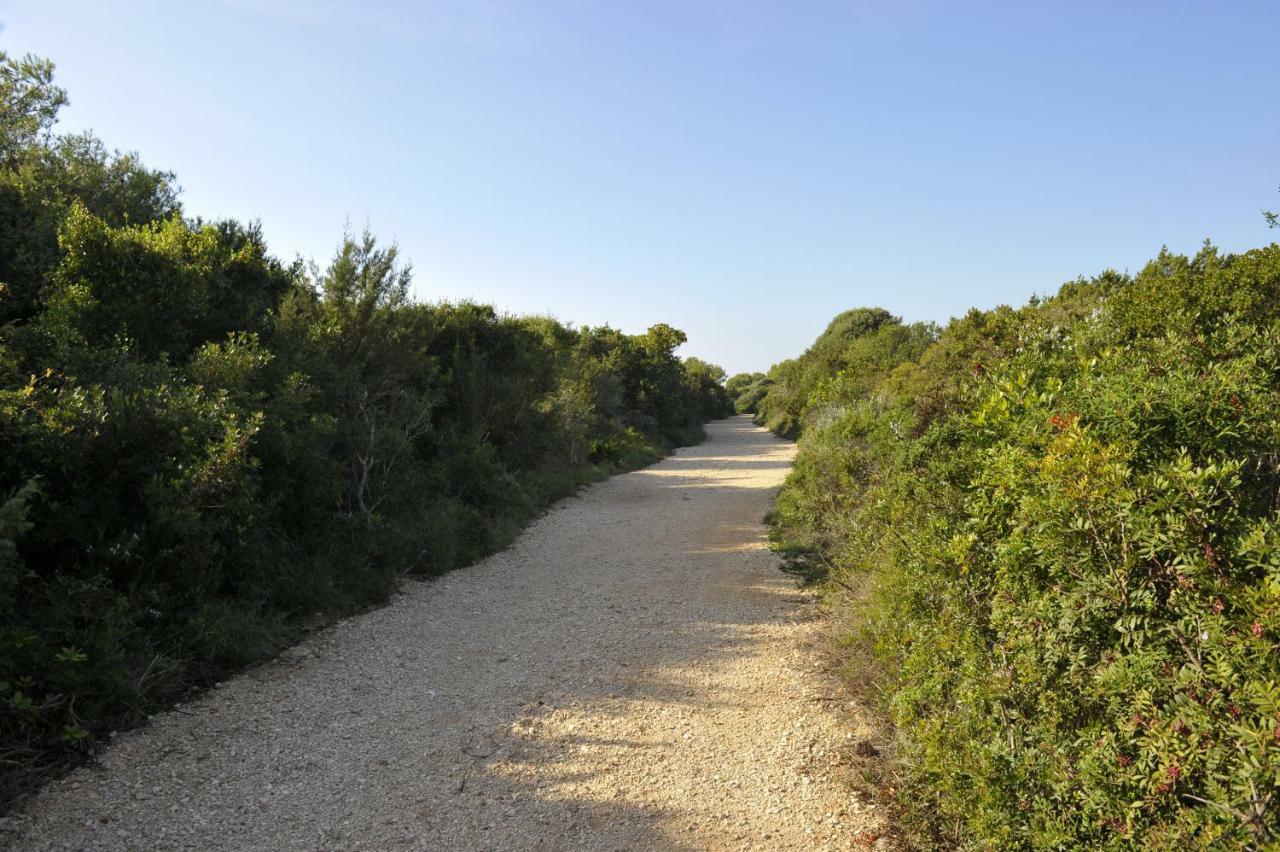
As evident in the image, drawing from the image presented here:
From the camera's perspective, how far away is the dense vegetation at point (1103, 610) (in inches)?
88.3

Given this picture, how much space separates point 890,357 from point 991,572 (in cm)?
2227

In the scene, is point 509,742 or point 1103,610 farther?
point 509,742

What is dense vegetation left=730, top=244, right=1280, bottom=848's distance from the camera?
2.24m

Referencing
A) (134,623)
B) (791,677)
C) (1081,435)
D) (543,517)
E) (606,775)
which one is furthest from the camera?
(543,517)

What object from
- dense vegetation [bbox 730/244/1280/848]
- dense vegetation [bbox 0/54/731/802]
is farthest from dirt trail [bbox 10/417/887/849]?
dense vegetation [bbox 730/244/1280/848]

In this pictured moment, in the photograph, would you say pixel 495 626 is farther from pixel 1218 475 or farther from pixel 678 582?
pixel 1218 475

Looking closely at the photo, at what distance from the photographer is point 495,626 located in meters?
7.14

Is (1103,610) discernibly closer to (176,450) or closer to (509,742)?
(509,742)

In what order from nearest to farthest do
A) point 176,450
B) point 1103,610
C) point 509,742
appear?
point 1103,610 → point 509,742 → point 176,450

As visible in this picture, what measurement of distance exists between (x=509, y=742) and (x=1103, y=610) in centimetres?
354

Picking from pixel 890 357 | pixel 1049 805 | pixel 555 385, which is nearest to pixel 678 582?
pixel 1049 805

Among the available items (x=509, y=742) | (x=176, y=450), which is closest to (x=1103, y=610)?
(x=509, y=742)

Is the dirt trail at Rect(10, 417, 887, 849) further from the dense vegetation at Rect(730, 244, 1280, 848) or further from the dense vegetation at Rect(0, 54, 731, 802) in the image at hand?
the dense vegetation at Rect(730, 244, 1280, 848)

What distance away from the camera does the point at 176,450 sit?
5484 mm
